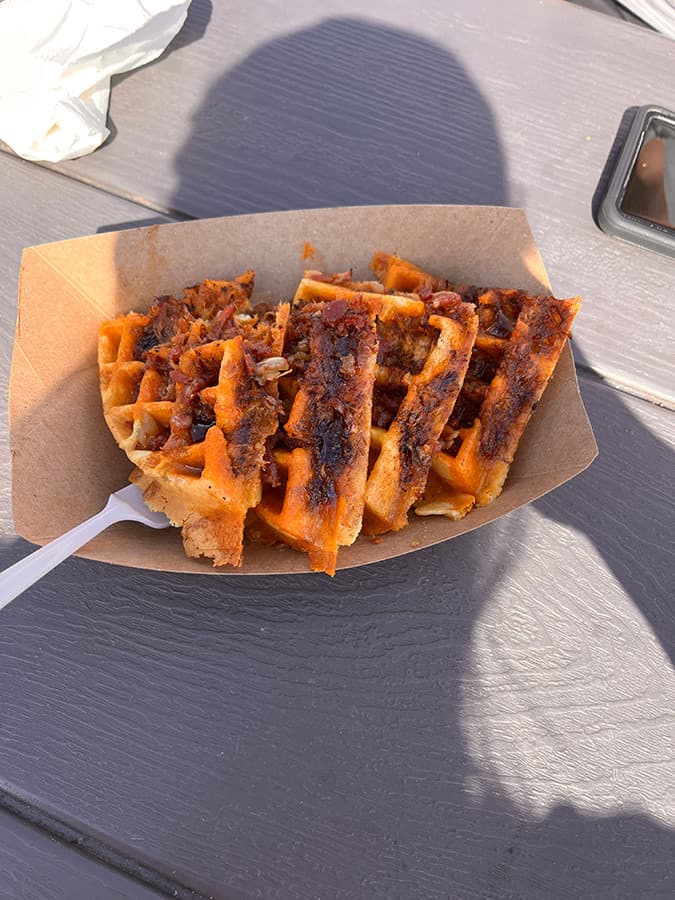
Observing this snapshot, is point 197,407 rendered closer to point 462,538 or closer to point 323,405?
point 323,405

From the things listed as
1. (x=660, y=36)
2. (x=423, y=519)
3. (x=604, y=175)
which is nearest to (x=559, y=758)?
(x=423, y=519)

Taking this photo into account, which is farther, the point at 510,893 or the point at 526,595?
the point at 526,595

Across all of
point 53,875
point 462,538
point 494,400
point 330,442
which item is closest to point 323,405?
point 330,442

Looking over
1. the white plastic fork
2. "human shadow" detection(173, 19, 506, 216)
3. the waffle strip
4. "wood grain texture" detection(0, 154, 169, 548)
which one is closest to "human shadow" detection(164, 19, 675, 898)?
"human shadow" detection(173, 19, 506, 216)

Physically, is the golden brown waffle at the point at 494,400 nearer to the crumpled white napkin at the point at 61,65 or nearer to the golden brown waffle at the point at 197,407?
the golden brown waffle at the point at 197,407

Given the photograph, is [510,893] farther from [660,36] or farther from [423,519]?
[660,36]
